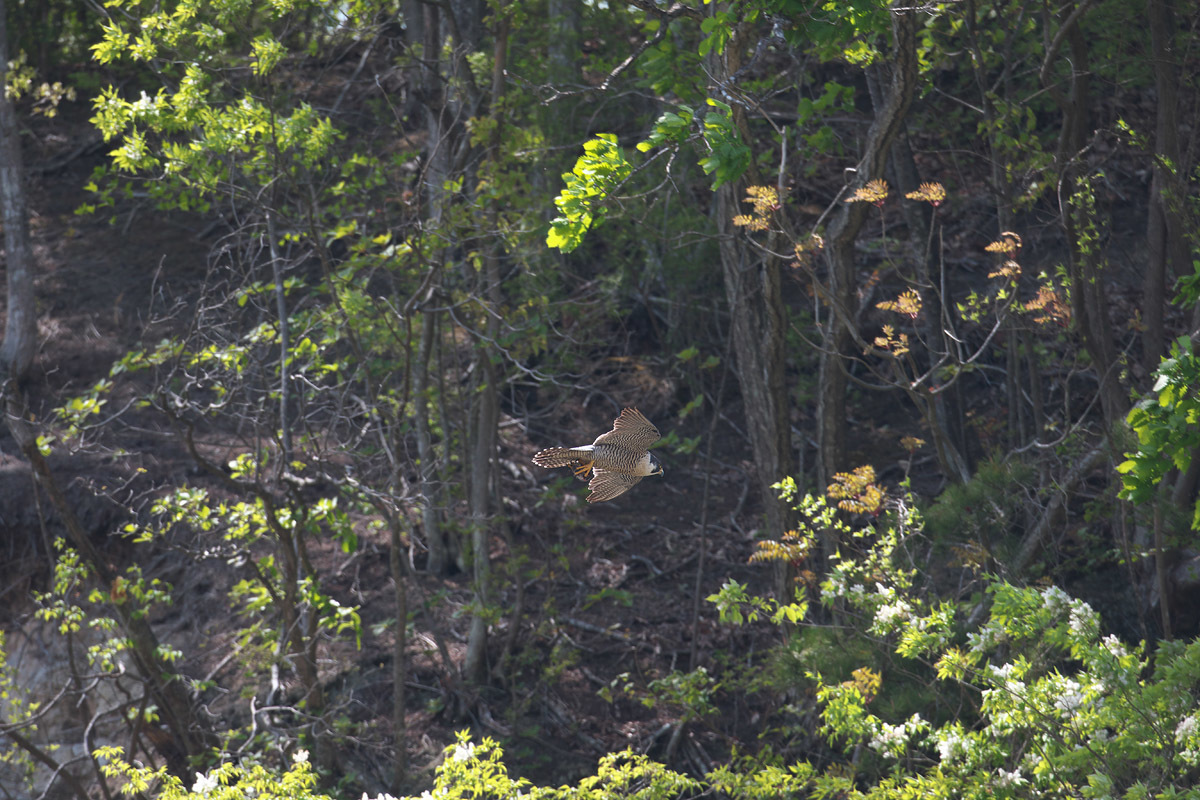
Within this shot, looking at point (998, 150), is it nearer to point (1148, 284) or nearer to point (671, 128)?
point (1148, 284)

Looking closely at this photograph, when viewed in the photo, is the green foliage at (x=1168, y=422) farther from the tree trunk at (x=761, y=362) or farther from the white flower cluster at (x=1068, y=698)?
the tree trunk at (x=761, y=362)

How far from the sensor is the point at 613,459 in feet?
8.16

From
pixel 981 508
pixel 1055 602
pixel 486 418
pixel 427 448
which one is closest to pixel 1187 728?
pixel 1055 602

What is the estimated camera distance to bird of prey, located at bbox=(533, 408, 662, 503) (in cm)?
243

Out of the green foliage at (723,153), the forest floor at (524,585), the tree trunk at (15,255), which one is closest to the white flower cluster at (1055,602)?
the green foliage at (723,153)

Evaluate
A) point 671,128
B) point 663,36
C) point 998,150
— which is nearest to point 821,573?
point 998,150

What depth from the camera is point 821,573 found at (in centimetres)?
712

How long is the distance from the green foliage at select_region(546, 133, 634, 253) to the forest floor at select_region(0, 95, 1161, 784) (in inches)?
158

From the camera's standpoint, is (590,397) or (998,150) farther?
(590,397)

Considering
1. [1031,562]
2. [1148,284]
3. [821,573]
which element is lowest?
[821,573]

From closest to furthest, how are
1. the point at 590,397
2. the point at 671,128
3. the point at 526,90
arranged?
the point at 671,128 < the point at 526,90 < the point at 590,397

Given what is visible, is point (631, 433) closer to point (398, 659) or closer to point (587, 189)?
point (587, 189)

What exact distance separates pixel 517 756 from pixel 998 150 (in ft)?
16.8

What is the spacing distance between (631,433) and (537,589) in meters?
5.91
